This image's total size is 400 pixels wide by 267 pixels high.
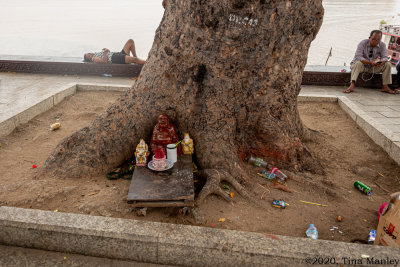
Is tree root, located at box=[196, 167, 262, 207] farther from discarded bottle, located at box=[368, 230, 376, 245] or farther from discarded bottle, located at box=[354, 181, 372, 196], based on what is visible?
discarded bottle, located at box=[354, 181, 372, 196]

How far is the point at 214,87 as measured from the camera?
370 centimetres

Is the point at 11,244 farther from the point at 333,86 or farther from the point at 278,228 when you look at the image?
the point at 333,86

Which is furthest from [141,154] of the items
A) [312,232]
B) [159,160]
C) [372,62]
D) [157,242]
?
[372,62]

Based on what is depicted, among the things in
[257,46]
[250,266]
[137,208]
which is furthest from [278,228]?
[257,46]

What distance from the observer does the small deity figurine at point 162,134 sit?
11.8ft

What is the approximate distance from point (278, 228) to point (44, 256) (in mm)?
2231

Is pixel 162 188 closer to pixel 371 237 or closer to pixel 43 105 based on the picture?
pixel 371 237

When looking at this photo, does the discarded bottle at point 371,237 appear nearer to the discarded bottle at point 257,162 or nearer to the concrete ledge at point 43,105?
the discarded bottle at point 257,162

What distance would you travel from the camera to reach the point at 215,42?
350 cm

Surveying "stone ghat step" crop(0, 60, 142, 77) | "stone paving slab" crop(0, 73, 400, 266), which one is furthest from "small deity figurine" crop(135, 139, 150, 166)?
"stone ghat step" crop(0, 60, 142, 77)

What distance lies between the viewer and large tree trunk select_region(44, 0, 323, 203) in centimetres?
346

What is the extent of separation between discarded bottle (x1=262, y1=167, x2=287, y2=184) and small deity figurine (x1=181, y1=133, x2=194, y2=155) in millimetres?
1041

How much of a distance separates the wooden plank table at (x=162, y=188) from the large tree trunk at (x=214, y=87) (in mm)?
378

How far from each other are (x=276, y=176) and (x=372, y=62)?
5.82 metres
